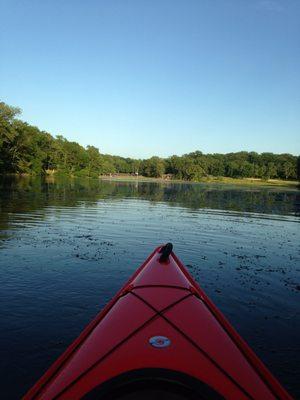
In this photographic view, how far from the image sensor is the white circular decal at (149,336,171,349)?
4352 millimetres

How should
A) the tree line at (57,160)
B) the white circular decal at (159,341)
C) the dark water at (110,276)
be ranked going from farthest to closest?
the tree line at (57,160) → the dark water at (110,276) → the white circular decal at (159,341)

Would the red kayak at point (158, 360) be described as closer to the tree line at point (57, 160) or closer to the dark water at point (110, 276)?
the dark water at point (110, 276)

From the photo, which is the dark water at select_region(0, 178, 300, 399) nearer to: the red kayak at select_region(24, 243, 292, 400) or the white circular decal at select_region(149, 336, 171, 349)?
the red kayak at select_region(24, 243, 292, 400)

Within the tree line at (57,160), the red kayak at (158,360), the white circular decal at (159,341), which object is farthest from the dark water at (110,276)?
the tree line at (57,160)

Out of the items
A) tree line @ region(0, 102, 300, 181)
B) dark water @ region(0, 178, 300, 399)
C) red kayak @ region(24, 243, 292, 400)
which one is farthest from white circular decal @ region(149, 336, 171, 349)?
tree line @ region(0, 102, 300, 181)

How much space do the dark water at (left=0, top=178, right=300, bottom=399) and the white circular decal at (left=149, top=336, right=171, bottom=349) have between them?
2.83 metres

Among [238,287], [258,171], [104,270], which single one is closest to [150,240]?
[104,270]

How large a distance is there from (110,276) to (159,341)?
7544 millimetres

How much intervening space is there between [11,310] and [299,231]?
2023 cm

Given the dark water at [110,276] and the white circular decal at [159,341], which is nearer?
the white circular decal at [159,341]

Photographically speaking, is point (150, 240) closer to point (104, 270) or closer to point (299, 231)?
point (104, 270)

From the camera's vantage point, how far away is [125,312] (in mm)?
5504

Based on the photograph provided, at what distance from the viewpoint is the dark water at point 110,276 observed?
23.8 ft

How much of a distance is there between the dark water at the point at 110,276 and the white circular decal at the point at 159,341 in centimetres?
283
